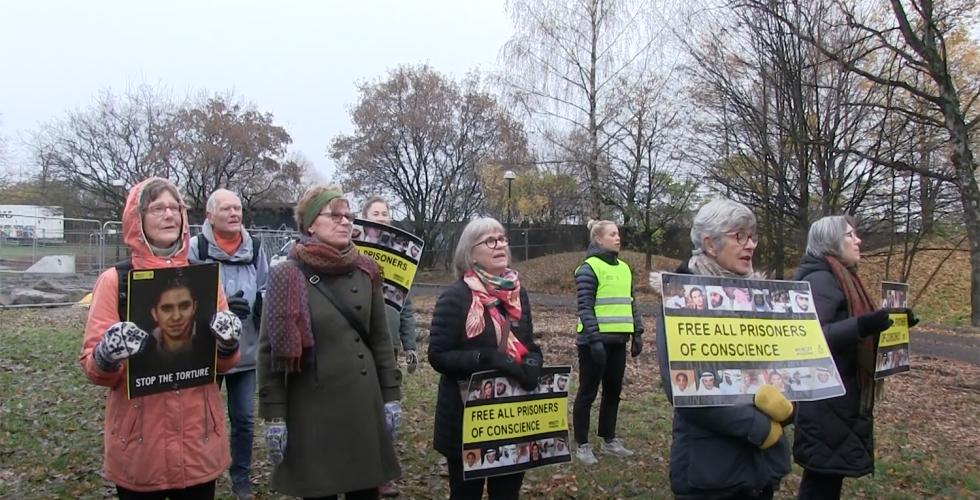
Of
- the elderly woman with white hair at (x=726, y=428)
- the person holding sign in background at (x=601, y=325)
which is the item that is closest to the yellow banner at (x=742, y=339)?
the elderly woman with white hair at (x=726, y=428)

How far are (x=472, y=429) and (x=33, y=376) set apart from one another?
291 inches

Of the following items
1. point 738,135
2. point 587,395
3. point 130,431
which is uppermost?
point 738,135

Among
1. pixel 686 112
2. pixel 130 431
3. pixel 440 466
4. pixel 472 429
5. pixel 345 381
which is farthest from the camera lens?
pixel 686 112

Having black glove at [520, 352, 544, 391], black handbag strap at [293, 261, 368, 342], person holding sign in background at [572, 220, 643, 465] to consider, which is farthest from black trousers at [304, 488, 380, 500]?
person holding sign in background at [572, 220, 643, 465]

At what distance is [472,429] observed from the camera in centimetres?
344

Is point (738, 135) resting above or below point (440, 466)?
above

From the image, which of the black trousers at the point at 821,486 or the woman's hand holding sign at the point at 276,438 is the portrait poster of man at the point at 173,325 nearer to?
the woman's hand holding sign at the point at 276,438

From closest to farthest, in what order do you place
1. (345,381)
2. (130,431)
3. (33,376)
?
(130,431) → (345,381) → (33,376)

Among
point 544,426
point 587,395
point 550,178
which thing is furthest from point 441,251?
point 544,426

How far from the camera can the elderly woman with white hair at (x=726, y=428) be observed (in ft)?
8.58

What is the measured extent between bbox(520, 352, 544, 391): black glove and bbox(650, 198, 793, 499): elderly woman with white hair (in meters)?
0.82

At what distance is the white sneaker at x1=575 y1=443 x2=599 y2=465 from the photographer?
18.6 feet

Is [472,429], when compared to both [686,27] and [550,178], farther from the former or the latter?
[550,178]

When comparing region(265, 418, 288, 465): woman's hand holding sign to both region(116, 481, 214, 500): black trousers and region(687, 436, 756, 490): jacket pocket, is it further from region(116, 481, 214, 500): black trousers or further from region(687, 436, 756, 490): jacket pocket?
region(687, 436, 756, 490): jacket pocket
